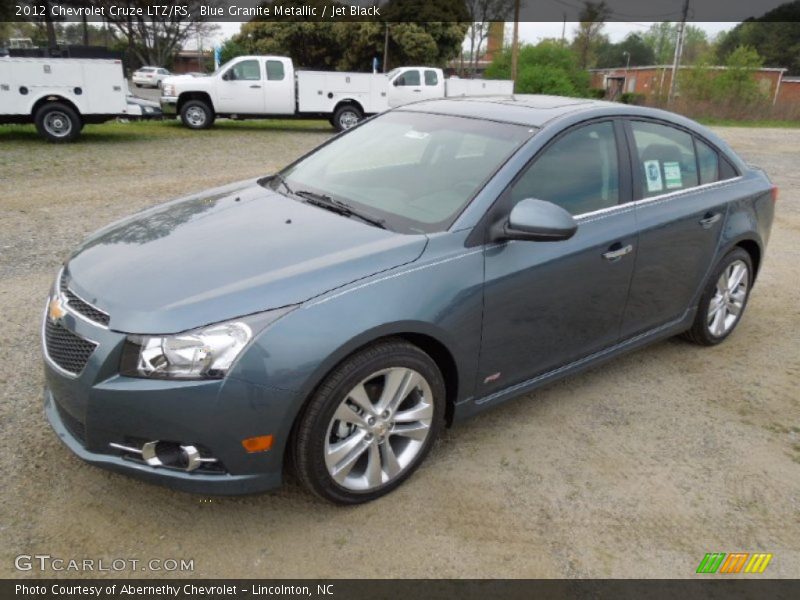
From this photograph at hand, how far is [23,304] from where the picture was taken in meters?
4.68

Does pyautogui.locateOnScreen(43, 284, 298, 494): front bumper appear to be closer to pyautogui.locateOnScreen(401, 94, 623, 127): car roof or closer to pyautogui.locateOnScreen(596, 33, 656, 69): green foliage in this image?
pyautogui.locateOnScreen(401, 94, 623, 127): car roof

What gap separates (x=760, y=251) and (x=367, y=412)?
3390mm

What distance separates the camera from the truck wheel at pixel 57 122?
12.5 m

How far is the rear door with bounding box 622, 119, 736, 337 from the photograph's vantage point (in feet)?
12.0

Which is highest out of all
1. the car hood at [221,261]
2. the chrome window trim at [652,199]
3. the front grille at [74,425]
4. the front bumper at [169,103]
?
the chrome window trim at [652,199]

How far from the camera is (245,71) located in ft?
55.8

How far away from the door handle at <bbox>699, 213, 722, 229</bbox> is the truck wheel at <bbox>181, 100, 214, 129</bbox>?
15.3 metres

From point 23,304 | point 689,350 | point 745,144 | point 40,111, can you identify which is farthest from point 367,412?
point 745,144

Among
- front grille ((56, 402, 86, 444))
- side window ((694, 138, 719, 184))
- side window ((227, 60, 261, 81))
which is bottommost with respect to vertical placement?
front grille ((56, 402, 86, 444))

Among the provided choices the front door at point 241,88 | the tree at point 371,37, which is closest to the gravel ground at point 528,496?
the front door at point 241,88

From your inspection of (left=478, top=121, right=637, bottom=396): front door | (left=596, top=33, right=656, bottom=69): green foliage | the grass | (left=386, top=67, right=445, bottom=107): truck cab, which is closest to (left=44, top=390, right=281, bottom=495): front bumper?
(left=478, top=121, right=637, bottom=396): front door

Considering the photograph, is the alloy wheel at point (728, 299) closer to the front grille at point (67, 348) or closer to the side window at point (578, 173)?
the side window at point (578, 173)

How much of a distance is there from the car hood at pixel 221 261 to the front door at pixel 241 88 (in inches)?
584

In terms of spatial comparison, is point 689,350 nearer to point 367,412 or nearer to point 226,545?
point 367,412
